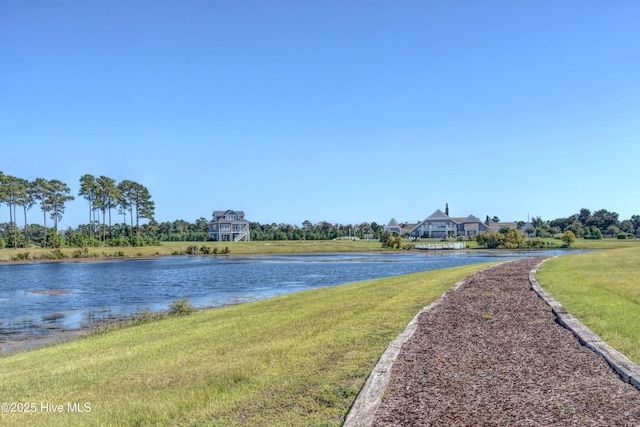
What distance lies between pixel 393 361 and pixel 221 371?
319cm

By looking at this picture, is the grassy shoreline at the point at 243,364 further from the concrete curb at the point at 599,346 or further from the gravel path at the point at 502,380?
the gravel path at the point at 502,380

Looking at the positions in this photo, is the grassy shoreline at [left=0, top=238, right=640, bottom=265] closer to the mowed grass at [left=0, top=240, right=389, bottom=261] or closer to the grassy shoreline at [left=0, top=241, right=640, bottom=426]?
the mowed grass at [left=0, top=240, right=389, bottom=261]

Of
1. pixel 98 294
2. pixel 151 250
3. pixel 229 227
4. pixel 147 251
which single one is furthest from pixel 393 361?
pixel 229 227

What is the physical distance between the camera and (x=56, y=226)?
94.6 m

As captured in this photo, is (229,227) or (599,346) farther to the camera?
(229,227)

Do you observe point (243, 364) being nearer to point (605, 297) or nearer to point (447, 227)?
point (605, 297)

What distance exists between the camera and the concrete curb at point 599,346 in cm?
647

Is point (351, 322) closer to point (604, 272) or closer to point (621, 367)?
point (621, 367)

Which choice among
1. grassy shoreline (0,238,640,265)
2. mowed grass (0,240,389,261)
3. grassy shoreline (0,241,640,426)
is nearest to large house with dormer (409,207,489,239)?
grassy shoreline (0,238,640,265)

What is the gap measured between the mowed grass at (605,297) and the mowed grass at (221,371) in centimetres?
356

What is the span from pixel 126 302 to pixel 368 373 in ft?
77.8

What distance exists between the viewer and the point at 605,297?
1336cm

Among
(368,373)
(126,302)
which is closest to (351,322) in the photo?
(368,373)

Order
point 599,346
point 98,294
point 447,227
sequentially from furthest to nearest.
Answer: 1. point 447,227
2. point 98,294
3. point 599,346
